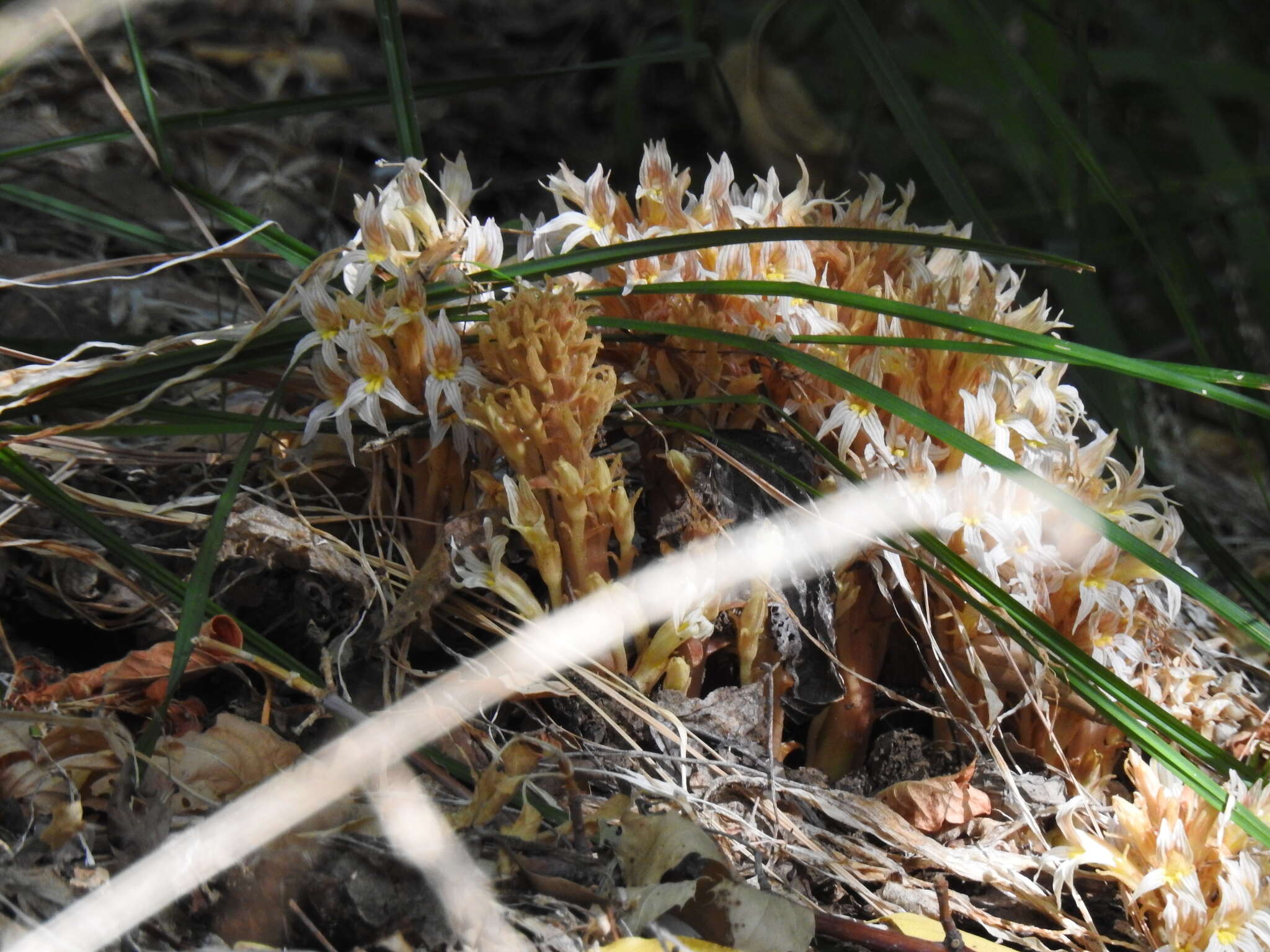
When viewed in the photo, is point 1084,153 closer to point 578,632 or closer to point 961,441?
point 961,441

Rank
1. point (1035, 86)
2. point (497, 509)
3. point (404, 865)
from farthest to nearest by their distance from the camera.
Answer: point (1035, 86) < point (497, 509) < point (404, 865)

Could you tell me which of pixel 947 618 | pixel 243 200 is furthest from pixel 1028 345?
pixel 243 200

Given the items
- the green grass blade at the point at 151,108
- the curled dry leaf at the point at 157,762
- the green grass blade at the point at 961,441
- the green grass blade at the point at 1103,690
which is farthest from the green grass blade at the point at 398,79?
the curled dry leaf at the point at 157,762

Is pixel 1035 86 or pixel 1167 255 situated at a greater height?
pixel 1167 255

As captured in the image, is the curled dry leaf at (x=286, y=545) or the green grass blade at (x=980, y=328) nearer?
the green grass blade at (x=980, y=328)

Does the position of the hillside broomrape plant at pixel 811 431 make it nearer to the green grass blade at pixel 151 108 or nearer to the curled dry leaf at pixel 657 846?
the curled dry leaf at pixel 657 846

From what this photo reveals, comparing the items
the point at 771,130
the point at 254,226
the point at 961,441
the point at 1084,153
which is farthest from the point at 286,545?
the point at 771,130

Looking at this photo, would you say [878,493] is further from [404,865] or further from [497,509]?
[404,865]
